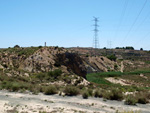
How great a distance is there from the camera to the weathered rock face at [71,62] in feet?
160

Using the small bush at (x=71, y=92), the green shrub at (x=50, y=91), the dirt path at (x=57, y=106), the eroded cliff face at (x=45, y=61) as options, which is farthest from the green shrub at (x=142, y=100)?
the eroded cliff face at (x=45, y=61)

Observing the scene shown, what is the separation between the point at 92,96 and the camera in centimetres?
1953

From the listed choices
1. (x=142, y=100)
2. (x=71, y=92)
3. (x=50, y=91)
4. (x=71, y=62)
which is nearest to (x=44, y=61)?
(x=71, y=62)

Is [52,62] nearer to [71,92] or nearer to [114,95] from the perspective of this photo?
[71,92]

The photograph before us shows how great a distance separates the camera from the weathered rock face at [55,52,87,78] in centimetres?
4876

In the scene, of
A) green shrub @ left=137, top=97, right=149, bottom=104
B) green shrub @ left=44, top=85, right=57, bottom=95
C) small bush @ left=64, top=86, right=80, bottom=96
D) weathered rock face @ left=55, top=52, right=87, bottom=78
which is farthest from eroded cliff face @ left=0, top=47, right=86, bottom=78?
green shrub @ left=137, top=97, right=149, bottom=104

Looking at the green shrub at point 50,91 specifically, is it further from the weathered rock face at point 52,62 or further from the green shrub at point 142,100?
the weathered rock face at point 52,62

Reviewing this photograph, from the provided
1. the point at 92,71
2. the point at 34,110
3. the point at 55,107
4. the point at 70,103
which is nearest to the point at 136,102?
the point at 70,103

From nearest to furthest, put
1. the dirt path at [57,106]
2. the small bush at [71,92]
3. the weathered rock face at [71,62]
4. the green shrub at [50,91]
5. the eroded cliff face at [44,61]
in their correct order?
the dirt path at [57,106] < the small bush at [71,92] < the green shrub at [50,91] < the eroded cliff face at [44,61] < the weathered rock face at [71,62]

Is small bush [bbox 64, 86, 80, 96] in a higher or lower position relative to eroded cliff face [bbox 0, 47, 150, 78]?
lower

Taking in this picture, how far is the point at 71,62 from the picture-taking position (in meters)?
51.2

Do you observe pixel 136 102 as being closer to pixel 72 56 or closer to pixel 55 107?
pixel 55 107

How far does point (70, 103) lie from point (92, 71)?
61374 mm

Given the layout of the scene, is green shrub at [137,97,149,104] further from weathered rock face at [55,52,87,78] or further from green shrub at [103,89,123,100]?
weathered rock face at [55,52,87,78]
